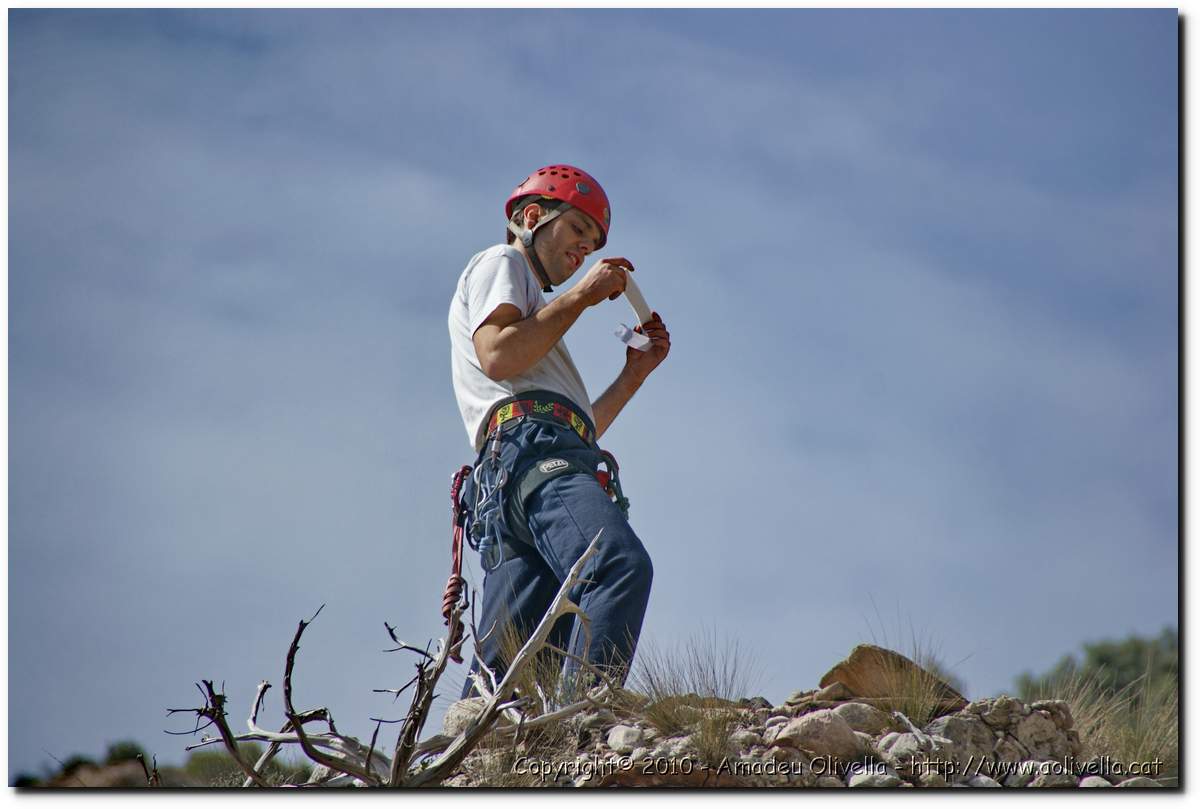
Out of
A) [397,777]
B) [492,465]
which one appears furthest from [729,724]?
[492,465]

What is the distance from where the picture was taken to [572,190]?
561cm

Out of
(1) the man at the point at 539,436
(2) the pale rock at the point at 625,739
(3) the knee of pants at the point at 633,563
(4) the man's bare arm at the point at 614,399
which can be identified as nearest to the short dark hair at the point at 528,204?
(1) the man at the point at 539,436

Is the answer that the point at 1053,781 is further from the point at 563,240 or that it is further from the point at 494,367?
the point at 563,240

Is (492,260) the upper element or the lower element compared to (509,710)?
upper

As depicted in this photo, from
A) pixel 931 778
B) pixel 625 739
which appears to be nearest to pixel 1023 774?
pixel 931 778

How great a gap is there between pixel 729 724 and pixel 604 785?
410 mm

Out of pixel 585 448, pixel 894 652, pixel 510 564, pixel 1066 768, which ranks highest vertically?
pixel 585 448

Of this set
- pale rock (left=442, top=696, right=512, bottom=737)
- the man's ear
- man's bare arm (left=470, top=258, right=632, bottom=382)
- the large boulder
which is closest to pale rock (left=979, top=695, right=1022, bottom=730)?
the large boulder

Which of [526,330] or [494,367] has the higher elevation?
[526,330]

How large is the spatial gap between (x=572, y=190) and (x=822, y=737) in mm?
2216

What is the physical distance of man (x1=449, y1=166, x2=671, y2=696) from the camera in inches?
189

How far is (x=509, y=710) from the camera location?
4.38 m

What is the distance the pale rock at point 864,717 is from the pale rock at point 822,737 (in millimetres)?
127

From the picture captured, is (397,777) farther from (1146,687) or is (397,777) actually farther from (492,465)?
(1146,687)
